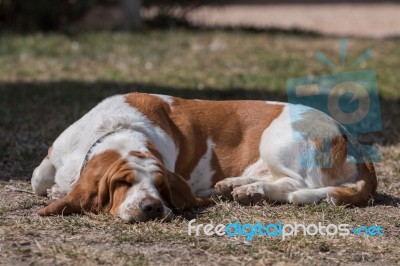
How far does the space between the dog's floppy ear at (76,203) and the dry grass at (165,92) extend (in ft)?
0.18

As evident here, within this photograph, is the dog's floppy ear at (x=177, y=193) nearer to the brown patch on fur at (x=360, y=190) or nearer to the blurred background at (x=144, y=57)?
the brown patch on fur at (x=360, y=190)

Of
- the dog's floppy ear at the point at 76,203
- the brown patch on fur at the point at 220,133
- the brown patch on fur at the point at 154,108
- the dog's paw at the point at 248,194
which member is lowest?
the dog's paw at the point at 248,194

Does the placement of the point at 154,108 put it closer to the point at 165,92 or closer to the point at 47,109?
the point at 47,109

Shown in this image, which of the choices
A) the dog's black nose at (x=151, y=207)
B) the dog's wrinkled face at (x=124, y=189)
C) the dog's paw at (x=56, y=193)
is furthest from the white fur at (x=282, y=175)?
the dog's paw at (x=56, y=193)

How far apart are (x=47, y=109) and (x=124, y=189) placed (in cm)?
415

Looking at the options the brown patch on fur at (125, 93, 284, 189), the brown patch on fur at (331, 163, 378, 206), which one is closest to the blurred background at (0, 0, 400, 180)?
the brown patch on fur at (125, 93, 284, 189)

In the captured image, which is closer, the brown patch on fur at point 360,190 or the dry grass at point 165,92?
the dry grass at point 165,92

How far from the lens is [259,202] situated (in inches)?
217

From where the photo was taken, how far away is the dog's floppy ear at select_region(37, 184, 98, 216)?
5.02 m

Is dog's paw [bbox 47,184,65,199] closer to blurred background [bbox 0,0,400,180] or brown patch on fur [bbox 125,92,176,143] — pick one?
brown patch on fur [bbox 125,92,176,143]

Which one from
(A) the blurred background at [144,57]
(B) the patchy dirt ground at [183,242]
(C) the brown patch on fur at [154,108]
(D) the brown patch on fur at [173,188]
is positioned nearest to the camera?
(B) the patchy dirt ground at [183,242]

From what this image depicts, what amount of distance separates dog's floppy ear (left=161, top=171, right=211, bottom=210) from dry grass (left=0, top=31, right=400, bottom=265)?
0.09 metres

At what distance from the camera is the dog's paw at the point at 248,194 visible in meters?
5.46

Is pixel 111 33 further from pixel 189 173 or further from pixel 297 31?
pixel 189 173
